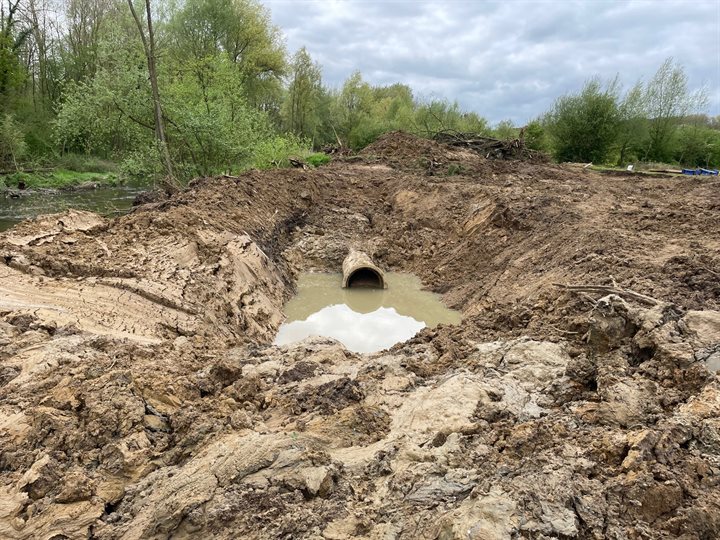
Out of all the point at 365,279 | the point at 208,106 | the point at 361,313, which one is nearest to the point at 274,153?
the point at 208,106

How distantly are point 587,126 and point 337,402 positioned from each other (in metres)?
30.4

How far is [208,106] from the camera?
16500 millimetres

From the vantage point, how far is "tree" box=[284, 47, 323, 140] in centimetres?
3819

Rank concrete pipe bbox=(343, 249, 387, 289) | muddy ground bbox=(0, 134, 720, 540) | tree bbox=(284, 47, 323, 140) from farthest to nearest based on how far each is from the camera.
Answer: tree bbox=(284, 47, 323, 140) < concrete pipe bbox=(343, 249, 387, 289) < muddy ground bbox=(0, 134, 720, 540)

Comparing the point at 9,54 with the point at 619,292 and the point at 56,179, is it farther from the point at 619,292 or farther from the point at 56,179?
the point at 619,292

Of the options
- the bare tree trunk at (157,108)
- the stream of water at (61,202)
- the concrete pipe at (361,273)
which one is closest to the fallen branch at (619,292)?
the concrete pipe at (361,273)

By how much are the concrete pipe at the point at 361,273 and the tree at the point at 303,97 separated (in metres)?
27.8

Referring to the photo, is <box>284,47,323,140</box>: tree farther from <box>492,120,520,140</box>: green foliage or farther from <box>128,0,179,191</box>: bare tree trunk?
<box>128,0,179,191</box>: bare tree trunk

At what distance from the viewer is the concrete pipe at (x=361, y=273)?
39.1ft

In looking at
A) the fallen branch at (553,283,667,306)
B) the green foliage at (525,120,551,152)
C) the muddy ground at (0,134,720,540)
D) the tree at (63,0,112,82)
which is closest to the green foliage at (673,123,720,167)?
the green foliage at (525,120,551,152)

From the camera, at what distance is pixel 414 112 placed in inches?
1453

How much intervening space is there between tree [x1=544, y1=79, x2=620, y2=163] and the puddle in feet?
73.1

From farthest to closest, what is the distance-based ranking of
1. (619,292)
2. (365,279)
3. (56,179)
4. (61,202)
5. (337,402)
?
(56,179)
(61,202)
(365,279)
(619,292)
(337,402)

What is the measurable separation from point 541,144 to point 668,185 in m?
14.9
